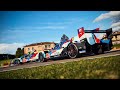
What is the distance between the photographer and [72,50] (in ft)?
24.0

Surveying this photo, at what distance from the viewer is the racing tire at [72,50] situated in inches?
287

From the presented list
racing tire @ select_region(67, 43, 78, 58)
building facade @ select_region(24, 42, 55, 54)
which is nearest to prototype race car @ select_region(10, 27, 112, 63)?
racing tire @ select_region(67, 43, 78, 58)

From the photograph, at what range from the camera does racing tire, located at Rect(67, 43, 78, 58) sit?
23.9 feet

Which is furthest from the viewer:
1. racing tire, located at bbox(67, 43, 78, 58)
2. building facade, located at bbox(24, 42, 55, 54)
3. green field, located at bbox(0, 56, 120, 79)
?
racing tire, located at bbox(67, 43, 78, 58)

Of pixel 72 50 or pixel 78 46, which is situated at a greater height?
pixel 78 46

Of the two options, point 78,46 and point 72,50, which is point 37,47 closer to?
point 72,50

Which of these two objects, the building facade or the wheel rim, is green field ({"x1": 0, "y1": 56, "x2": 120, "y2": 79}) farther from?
the wheel rim

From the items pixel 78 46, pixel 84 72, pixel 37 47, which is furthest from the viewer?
pixel 78 46

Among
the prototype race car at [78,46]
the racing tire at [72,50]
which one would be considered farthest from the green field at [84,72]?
the racing tire at [72,50]

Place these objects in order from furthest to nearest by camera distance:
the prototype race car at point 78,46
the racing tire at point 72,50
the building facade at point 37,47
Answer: the racing tire at point 72,50 < the prototype race car at point 78,46 < the building facade at point 37,47

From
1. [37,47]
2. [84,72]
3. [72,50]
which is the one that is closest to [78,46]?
[72,50]

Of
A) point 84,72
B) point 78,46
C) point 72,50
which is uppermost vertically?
point 78,46

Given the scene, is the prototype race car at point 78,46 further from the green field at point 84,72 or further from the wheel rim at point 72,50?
the green field at point 84,72
